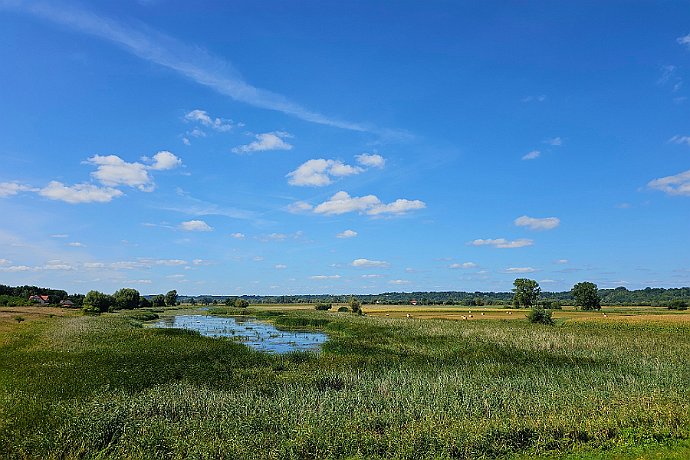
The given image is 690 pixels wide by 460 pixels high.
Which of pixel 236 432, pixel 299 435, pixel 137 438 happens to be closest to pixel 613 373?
pixel 299 435

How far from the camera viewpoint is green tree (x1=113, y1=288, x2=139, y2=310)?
126119 millimetres

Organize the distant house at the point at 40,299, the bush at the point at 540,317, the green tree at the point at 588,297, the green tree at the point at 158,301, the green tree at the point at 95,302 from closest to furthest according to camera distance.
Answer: the bush at the point at 540,317
the green tree at the point at 95,302
the green tree at the point at 588,297
the distant house at the point at 40,299
the green tree at the point at 158,301

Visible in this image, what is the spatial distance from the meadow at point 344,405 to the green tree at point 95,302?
77.8m

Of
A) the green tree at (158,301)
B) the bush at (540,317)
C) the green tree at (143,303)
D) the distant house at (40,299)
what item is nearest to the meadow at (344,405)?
the bush at (540,317)

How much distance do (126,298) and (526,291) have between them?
11055 centimetres

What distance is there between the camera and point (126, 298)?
129 metres

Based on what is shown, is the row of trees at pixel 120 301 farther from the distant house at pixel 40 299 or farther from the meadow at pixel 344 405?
the meadow at pixel 344 405

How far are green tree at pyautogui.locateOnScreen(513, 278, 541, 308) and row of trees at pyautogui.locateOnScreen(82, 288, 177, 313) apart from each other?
103m

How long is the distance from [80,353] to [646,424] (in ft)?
108

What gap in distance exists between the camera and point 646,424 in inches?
588

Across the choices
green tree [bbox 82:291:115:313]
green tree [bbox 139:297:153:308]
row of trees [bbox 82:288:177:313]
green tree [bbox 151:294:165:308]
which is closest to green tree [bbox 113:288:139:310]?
row of trees [bbox 82:288:177:313]

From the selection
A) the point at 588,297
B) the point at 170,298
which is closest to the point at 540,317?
the point at 588,297

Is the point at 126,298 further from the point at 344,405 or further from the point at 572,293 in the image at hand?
the point at 344,405

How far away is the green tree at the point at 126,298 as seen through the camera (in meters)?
126
